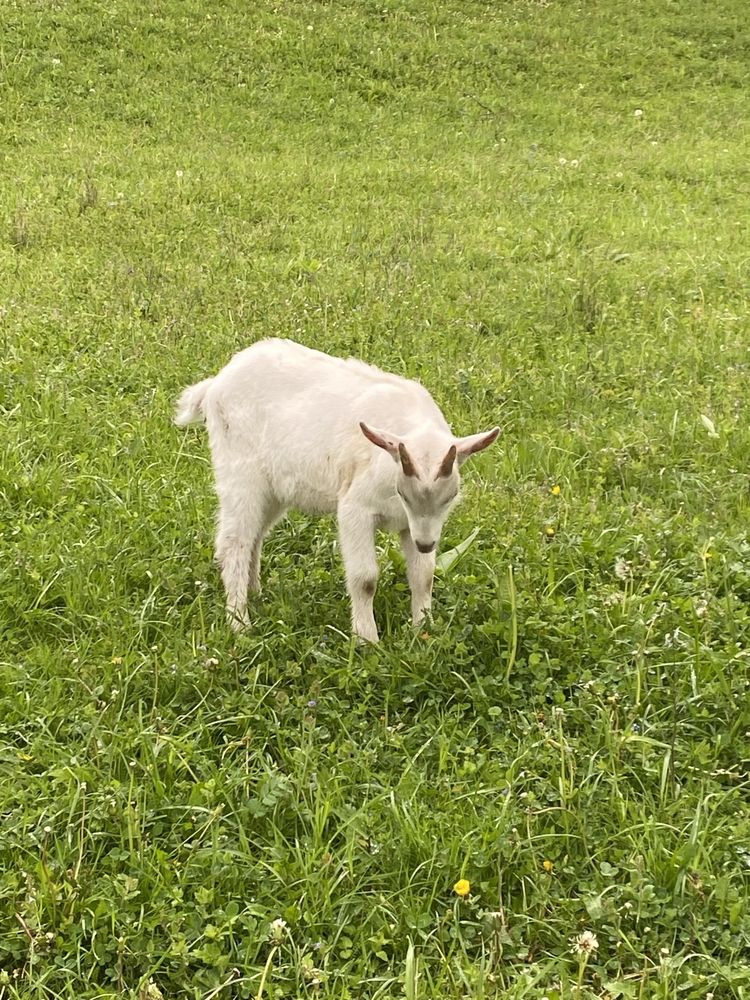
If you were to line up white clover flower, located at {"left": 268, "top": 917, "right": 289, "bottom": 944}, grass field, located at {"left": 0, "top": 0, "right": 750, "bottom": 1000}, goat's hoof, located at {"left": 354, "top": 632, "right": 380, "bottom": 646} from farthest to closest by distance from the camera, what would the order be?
goat's hoof, located at {"left": 354, "top": 632, "right": 380, "bottom": 646} < grass field, located at {"left": 0, "top": 0, "right": 750, "bottom": 1000} < white clover flower, located at {"left": 268, "top": 917, "right": 289, "bottom": 944}

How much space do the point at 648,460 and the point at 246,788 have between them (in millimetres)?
3461

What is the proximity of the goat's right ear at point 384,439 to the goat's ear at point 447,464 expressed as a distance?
206 millimetres

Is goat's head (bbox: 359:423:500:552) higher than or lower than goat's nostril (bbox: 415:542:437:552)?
Answer: higher

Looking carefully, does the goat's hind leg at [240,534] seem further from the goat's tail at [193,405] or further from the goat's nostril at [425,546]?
the goat's nostril at [425,546]

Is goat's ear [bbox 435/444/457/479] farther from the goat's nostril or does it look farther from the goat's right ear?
the goat's nostril

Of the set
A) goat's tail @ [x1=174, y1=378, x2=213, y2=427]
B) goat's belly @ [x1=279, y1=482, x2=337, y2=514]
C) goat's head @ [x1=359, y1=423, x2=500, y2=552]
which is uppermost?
goat's head @ [x1=359, y1=423, x2=500, y2=552]

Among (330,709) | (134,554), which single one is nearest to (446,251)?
(134,554)

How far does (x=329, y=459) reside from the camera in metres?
4.45

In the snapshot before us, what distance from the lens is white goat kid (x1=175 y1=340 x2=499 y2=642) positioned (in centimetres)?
388

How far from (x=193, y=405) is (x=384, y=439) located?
5.72ft

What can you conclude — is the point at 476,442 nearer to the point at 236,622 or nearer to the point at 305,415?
Result: the point at 305,415

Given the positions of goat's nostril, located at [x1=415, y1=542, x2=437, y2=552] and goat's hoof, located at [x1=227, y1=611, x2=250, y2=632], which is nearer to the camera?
goat's nostril, located at [x1=415, y1=542, x2=437, y2=552]

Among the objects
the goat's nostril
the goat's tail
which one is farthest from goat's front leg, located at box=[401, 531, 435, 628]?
the goat's tail

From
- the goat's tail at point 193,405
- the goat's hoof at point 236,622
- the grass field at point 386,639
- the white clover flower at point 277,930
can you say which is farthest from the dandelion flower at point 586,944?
the goat's tail at point 193,405
